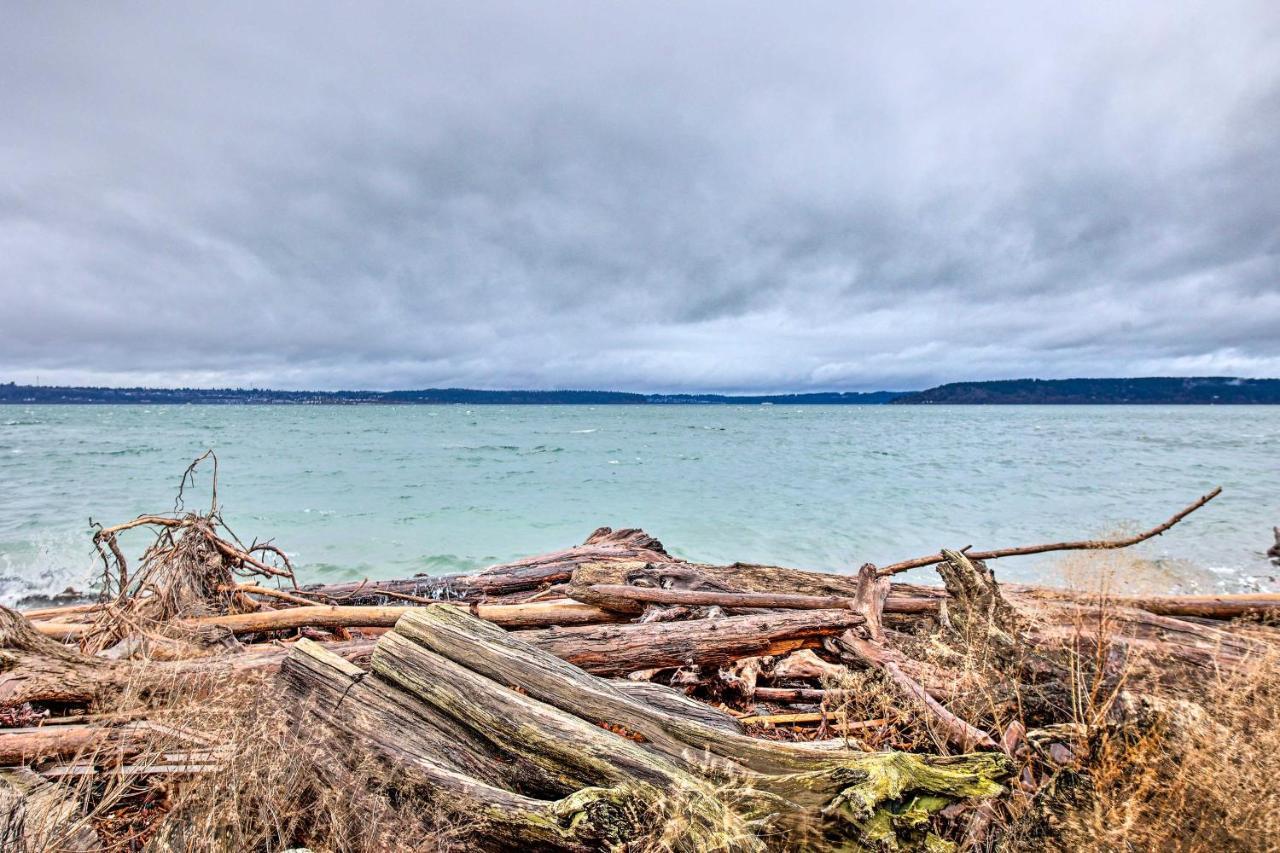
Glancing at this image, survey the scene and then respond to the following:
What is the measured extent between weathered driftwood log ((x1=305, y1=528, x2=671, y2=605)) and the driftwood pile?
1.58 metres

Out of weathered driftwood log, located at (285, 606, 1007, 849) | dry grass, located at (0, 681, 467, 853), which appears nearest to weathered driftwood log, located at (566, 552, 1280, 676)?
weathered driftwood log, located at (285, 606, 1007, 849)

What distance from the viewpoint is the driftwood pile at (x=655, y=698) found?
2.39 metres

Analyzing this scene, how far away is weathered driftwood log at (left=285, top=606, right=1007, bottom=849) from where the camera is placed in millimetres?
2346

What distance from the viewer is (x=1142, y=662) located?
3613 mm

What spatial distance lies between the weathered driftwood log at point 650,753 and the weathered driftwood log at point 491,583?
342 cm

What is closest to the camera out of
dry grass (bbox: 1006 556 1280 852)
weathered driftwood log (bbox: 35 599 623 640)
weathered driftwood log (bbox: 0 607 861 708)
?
dry grass (bbox: 1006 556 1280 852)

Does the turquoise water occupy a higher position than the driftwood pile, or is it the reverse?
the driftwood pile

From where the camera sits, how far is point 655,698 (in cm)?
317

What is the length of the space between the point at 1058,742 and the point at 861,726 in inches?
36.3

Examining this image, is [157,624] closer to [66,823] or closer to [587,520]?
[66,823]

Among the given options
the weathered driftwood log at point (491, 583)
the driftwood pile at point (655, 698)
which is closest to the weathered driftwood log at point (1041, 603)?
the driftwood pile at point (655, 698)

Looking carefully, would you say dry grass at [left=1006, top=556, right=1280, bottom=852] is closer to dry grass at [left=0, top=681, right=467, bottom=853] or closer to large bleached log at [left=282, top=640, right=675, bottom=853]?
large bleached log at [left=282, top=640, right=675, bottom=853]

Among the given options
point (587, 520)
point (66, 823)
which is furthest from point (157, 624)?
point (587, 520)

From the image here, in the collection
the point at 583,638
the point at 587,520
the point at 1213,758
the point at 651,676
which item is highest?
the point at 1213,758
